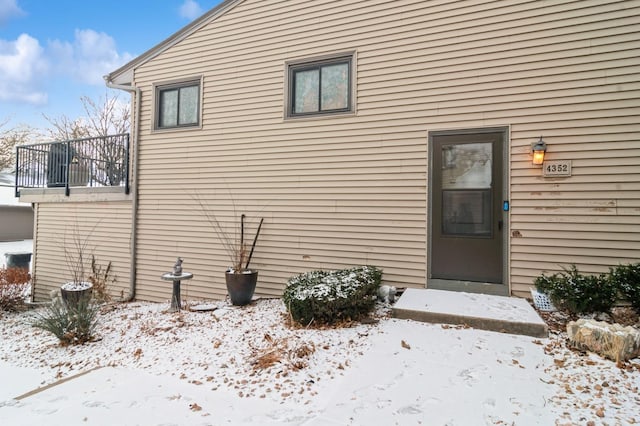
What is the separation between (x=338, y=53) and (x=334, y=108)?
851 millimetres

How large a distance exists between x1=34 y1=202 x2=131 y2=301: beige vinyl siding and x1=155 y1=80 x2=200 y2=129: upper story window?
6.23 feet

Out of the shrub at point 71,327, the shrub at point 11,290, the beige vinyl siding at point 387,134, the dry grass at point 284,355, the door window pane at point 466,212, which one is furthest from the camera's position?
the shrub at point 11,290

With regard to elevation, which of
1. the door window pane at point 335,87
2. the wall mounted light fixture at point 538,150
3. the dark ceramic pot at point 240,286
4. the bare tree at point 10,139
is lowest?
the dark ceramic pot at point 240,286

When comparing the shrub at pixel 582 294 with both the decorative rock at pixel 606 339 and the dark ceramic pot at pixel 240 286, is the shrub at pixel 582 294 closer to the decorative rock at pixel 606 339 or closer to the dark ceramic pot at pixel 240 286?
the decorative rock at pixel 606 339

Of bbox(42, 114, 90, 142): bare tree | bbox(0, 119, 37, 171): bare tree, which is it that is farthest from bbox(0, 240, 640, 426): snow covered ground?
bbox(0, 119, 37, 171): bare tree

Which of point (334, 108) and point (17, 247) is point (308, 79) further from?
point (17, 247)

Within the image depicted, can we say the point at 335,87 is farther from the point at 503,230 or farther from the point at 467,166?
the point at 503,230

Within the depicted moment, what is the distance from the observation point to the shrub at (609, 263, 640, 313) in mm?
3509

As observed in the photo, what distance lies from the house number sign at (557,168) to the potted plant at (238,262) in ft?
13.6

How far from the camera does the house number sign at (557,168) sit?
4.19 metres

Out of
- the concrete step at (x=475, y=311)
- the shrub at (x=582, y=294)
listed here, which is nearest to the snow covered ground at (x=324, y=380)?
the concrete step at (x=475, y=311)

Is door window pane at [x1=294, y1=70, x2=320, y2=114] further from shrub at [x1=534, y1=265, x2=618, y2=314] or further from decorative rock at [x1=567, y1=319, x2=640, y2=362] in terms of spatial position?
decorative rock at [x1=567, y1=319, x2=640, y2=362]

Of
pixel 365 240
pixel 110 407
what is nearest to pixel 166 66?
pixel 365 240

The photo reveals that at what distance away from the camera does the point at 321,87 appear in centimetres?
562
